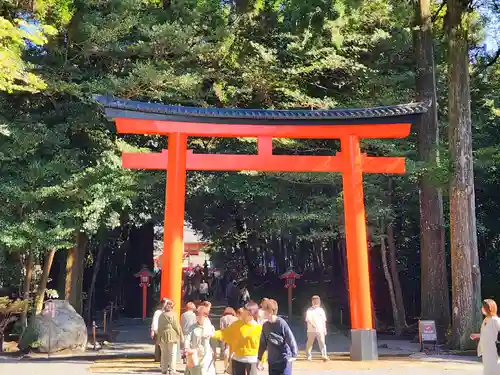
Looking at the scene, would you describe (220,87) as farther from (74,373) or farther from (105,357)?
(74,373)

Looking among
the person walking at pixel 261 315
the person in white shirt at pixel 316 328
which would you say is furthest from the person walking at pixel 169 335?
the person in white shirt at pixel 316 328

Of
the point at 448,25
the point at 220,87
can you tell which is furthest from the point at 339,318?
the point at 448,25

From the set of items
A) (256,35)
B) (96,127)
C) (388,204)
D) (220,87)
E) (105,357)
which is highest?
(256,35)

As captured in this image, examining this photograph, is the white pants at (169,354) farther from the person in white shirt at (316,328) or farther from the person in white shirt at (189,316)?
the person in white shirt at (316,328)

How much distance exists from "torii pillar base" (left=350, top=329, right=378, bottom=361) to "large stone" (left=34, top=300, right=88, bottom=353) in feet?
25.6

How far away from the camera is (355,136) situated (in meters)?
12.8

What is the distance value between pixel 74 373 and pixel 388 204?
35.2ft

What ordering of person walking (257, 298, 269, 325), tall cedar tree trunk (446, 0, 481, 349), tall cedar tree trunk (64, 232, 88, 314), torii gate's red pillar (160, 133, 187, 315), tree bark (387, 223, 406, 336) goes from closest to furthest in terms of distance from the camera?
person walking (257, 298, 269, 325), torii gate's red pillar (160, 133, 187, 315), tall cedar tree trunk (446, 0, 481, 349), tall cedar tree trunk (64, 232, 88, 314), tree bark (387, 223, 406, 336)

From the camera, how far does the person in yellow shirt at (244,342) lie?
21.5 feet

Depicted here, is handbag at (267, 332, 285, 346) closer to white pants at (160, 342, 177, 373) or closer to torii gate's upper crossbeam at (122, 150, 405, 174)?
white pants at (160, 342, 177, 373)

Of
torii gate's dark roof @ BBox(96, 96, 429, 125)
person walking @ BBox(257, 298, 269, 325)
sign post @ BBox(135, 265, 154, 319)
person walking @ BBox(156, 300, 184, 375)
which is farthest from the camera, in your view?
sign post @ BBox(135, 265, 154, 319)

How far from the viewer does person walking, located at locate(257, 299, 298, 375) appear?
646cm

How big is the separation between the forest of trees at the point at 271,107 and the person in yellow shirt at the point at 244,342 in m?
8.51

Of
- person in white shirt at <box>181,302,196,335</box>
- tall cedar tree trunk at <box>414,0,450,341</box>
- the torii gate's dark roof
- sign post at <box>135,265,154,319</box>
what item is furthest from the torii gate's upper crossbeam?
sign post at <box>135,265,154,319</box>
